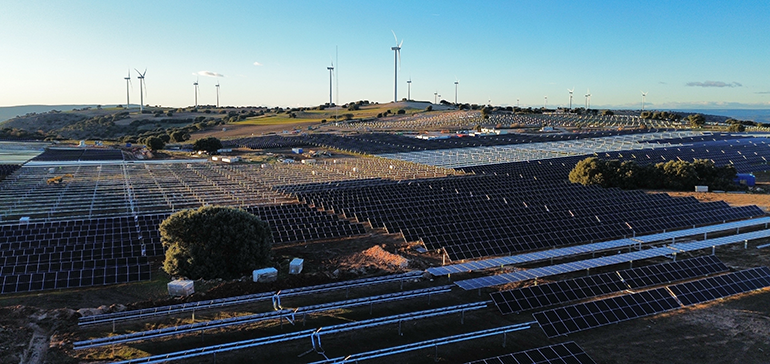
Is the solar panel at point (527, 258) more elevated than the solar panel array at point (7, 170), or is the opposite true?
the solar panel array at point (7, 170)

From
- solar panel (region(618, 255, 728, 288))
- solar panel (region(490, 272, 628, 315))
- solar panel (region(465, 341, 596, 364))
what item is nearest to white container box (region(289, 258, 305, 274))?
solar panel (region(490, 272, 628, 315))

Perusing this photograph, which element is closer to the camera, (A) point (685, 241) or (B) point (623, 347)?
(B) point (623, 347)

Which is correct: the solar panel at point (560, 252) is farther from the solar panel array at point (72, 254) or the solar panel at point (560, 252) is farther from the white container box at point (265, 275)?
the solar panel array at point (72, 254)

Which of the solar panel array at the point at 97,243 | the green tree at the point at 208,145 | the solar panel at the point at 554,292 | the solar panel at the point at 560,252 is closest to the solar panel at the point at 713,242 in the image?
the solar panel at the point at 560,252

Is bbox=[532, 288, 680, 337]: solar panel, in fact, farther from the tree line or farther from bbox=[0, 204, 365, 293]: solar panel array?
the tree line

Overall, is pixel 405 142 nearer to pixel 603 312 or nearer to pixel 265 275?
pixel 265 275

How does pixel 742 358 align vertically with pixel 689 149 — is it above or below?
below

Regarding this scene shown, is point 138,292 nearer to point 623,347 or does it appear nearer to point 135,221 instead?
point 135,221

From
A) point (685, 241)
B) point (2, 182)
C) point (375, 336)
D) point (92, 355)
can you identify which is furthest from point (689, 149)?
point (2, 182)
